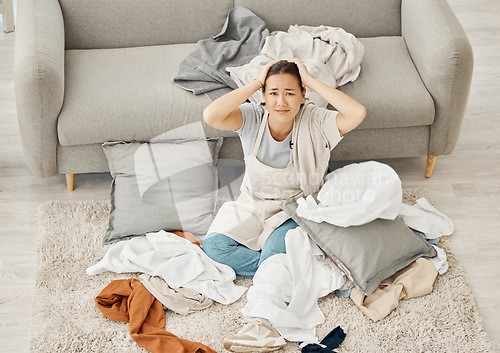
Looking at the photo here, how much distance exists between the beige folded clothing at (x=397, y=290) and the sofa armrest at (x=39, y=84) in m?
1.34

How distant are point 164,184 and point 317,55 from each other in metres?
0.85

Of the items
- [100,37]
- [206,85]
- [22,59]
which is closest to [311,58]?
[206,85]

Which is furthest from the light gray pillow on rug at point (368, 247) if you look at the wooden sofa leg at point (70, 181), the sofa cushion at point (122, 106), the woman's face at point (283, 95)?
the wooden sofa leg at point (70, 181)

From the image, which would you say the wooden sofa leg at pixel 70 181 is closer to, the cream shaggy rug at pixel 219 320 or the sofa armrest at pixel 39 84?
the sofa armrest at pixel 39 84

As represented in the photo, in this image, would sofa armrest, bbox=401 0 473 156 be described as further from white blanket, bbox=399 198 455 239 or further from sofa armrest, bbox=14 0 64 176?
Result: sofa armrest, bbox=14 0 64 176

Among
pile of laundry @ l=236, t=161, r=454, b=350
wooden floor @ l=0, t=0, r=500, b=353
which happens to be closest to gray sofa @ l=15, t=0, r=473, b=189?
wooden floor @ l=0, t=0, r=500, b=353

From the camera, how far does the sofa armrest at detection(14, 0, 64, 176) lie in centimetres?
247

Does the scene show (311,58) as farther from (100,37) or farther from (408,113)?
(100,37)

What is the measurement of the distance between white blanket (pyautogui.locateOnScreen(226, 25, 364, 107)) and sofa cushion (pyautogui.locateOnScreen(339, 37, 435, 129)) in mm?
65

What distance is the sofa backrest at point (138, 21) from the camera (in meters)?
2.90

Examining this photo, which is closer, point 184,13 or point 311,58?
point 311,58

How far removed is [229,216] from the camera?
8.09ft

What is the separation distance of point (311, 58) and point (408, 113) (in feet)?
1.54

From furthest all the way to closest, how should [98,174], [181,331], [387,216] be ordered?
[98,174] → [387,216] → [181,331]
